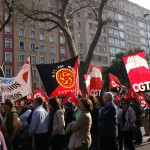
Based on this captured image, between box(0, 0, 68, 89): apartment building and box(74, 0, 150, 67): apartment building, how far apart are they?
16.4 ft

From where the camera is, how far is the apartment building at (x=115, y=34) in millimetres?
68250

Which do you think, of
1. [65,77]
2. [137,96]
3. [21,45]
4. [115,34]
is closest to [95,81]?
[137,96]

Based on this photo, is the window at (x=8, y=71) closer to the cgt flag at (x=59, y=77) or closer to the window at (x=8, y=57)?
the window at (x=8, y=57)

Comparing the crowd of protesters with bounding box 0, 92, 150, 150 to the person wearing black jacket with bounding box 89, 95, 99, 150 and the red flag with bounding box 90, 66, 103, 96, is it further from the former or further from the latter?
the red flag with bounding box 90, 66, 103, 96

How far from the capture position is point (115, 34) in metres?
73.4

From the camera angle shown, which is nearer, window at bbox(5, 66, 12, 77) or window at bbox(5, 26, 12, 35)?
window at bbox(5, 66, 12, 77)

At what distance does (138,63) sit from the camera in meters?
10.1

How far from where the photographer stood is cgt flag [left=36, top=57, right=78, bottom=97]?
870cm

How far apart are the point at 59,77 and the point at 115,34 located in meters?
65.9

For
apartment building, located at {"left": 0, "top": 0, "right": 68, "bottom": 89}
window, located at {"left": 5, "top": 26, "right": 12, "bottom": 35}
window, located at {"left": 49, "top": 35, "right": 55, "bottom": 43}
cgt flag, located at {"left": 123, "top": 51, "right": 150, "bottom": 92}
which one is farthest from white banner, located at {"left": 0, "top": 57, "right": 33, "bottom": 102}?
window, located at {"left": 49, "top": 35, "right": 55, "bottom": 43}

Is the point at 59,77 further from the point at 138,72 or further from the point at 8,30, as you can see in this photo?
the point at 8,30

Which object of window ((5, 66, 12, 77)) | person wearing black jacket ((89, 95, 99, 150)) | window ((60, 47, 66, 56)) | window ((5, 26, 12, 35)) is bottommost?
person wearing black jacket ((89, 95, 99, 150))

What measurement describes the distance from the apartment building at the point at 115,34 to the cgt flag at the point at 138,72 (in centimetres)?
4947

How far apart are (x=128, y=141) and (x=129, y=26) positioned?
243 ft
